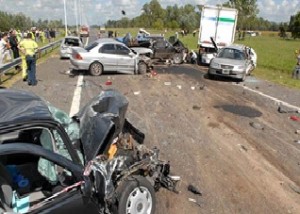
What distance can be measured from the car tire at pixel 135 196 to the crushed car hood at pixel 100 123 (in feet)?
1.67

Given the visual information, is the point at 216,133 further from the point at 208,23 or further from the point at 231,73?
the point at 208,23

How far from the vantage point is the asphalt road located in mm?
5219

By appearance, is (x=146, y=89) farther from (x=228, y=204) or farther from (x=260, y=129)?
(x=228, y=204)

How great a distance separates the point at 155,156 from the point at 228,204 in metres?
1.38

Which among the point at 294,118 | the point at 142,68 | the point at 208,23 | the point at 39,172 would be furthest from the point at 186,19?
the point at 39,172

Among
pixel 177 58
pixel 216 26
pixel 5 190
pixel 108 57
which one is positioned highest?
pixel 216 26

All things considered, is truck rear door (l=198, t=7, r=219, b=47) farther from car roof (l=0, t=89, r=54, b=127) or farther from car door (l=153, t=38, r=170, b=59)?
car roof (l=0, t=89, r=54, b=127)

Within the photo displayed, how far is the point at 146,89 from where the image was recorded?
13.1 m

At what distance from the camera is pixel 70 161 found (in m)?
3.09

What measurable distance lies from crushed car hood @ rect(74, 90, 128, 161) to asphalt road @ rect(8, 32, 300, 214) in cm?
103

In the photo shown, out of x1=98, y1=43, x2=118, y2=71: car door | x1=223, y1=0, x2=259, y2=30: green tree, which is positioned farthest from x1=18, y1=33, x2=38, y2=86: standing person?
x1=223, y1=0, x2=259, y2=30: green tree

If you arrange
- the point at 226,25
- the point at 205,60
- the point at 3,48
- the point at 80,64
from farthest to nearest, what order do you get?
the point at 226,25 → the point at 205,60 → the point at 3,48 → the point at 80,64

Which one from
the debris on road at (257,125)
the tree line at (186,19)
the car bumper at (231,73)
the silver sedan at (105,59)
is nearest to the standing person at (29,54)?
the silver sedan at (105,59)

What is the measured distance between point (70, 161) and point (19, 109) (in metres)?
0.72
